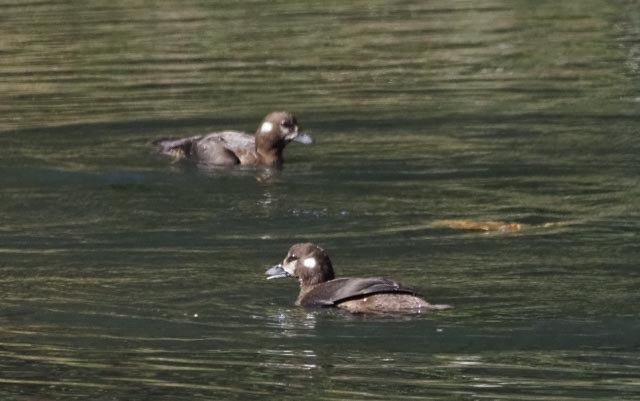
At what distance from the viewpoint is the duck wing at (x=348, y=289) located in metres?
11.8

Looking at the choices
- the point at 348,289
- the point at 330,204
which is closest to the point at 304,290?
the point at 348,289

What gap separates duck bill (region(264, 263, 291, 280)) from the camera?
1255cm

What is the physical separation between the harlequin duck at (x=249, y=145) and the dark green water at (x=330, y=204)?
306 mm

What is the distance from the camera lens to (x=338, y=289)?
12.0 m

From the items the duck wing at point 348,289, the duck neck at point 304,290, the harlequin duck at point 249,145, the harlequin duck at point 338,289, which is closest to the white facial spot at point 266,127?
the harlequin duck at point 249,145

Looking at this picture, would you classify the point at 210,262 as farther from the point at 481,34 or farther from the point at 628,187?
the point at 481,34

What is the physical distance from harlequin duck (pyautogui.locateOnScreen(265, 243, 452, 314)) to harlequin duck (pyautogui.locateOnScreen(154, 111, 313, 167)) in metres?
4.96

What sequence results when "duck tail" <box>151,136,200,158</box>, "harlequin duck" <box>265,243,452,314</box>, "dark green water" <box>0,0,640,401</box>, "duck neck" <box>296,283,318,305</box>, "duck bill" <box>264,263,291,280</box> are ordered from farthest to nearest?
1. "duck tail" <box>151,136,200,158</box>
2. "duck bill" <box>264,263,291,280</box>
3. "duck neck" <box>296,283,318,305</box>
4. "harlequin duck" <box>265,243,452,314</box>
5. "dark green water" <box>0,0,640,401</box>

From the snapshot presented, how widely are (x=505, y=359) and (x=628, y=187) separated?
5117mm

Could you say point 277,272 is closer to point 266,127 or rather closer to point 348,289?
point 348,289

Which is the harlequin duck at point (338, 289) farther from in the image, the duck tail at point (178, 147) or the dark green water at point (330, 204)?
the duck tail at point (178, 147)

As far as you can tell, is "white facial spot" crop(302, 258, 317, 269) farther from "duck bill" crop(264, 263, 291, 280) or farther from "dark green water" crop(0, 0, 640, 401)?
"dark green water" crop(0, 0, 640, 401)

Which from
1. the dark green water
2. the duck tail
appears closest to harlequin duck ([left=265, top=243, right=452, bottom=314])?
the dark green water

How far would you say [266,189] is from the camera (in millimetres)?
16484
